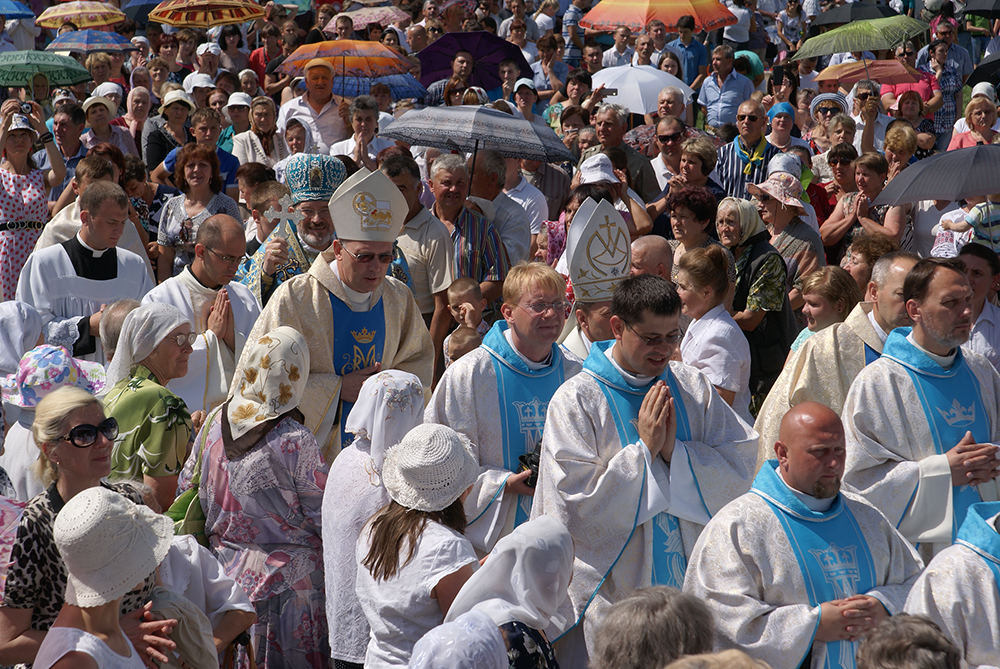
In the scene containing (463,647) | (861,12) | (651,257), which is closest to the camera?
(463,647)

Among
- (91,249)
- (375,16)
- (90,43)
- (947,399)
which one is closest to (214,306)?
(91,249)

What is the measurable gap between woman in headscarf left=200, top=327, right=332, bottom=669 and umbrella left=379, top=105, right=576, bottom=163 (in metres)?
4.09

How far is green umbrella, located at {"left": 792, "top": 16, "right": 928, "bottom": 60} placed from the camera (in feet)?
36.9

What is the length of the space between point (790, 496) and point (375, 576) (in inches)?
55.8

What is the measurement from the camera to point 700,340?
19.1ft

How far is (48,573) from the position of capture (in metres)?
3.33

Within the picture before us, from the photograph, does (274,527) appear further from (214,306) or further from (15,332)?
(15,332)

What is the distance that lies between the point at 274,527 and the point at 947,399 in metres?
2.71

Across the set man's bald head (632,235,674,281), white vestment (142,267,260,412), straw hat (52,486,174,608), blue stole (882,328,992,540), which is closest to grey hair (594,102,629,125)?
man's bald head (632,235,674,281)

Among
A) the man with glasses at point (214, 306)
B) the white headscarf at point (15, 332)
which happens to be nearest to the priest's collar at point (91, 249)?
the man with glasses at point (214, 306)

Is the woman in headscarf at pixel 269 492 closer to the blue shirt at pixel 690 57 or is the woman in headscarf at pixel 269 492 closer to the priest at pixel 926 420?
the priest at pixel 926 420

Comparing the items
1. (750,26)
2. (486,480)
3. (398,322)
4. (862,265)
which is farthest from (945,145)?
(486,480)

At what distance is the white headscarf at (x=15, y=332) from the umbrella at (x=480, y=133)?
317 cm

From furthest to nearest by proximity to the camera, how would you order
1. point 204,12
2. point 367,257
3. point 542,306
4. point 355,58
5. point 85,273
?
point 204,12 < point 355,58 < point 85,273 < point 367,257 < point 542,306
